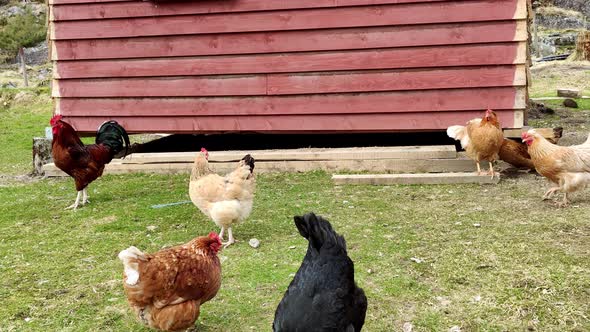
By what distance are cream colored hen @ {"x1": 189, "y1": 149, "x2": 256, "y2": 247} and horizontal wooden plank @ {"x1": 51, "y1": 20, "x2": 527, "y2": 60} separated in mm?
3212

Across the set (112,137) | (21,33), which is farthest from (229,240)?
(21,33)

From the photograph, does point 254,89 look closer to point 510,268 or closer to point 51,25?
point 51,25

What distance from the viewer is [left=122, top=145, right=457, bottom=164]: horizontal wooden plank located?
7.24m

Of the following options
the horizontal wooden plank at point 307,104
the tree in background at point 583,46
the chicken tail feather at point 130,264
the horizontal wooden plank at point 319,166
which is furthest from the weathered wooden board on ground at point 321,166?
the tree in background at point 583,46

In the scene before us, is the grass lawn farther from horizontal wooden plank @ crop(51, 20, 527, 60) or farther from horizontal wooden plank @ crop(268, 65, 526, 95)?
horizontal wooden plank @ crop(51, 20, 527, 60)

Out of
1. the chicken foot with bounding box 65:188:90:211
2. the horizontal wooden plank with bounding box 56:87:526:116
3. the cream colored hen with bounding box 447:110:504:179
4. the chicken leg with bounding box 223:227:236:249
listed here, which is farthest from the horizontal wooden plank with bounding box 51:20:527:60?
the chicken leg with bounding box 223:227:236:249

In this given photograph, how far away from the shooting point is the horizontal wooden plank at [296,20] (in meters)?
6.98

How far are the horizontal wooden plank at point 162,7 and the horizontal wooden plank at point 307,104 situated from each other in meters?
1.28

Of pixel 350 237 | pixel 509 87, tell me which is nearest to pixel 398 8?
pixel 509 87

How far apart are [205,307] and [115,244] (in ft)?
5.74

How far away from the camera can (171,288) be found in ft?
10.4

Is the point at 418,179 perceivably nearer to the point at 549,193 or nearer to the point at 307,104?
the point at 549,193

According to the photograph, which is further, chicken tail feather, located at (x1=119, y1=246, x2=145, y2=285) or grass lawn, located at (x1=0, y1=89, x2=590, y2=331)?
grass lawn, located at (x1=0, y1=89, x2=590, y2=331)

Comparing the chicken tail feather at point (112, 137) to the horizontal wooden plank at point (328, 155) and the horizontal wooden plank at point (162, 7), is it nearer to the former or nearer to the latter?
the horizontal wooden plank at point (328, 155)
